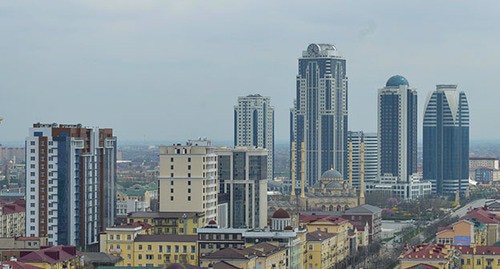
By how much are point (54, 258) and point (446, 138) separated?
188ft

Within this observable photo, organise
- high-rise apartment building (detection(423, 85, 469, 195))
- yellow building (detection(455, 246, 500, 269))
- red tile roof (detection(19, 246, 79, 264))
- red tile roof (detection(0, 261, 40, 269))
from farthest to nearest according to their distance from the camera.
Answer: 1. high-rise apartment building (detection(423, 85, 469, 195))
2. yellow building (detection(455, 246, 500, 269))
3. red tile roof (detection(19, 246, 79, 264))
4. red tile roof (detection(0, 261, 40, 269))

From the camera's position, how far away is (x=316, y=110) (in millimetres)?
81500

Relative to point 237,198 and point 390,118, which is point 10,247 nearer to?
point 237,198

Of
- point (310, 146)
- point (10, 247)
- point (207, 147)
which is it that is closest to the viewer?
point (10, 247)

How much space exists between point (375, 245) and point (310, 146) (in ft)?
135

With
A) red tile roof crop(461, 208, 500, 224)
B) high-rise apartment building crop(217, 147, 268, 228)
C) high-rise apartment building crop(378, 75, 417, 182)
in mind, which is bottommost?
red tile roof crop(461, 208, 500, 224)

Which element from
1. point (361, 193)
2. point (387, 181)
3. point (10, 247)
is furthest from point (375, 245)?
point (387, 181)

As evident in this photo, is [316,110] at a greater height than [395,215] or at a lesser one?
greater

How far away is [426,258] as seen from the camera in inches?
1211

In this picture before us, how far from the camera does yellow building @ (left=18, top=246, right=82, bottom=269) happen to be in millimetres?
27094

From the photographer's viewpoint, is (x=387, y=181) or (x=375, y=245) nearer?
(x=375, y=245)

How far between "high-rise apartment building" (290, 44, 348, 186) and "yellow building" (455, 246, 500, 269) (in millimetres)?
45689

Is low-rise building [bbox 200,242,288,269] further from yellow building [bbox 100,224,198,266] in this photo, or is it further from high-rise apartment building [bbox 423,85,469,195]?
high-rise apartment building [bbox 423,85,469,195]

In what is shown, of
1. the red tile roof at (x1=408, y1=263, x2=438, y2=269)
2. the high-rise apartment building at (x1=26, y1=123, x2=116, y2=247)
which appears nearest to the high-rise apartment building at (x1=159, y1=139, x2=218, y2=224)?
the high-rise apartment building at (x1=26, y1=123, x2=116, y2=247)
